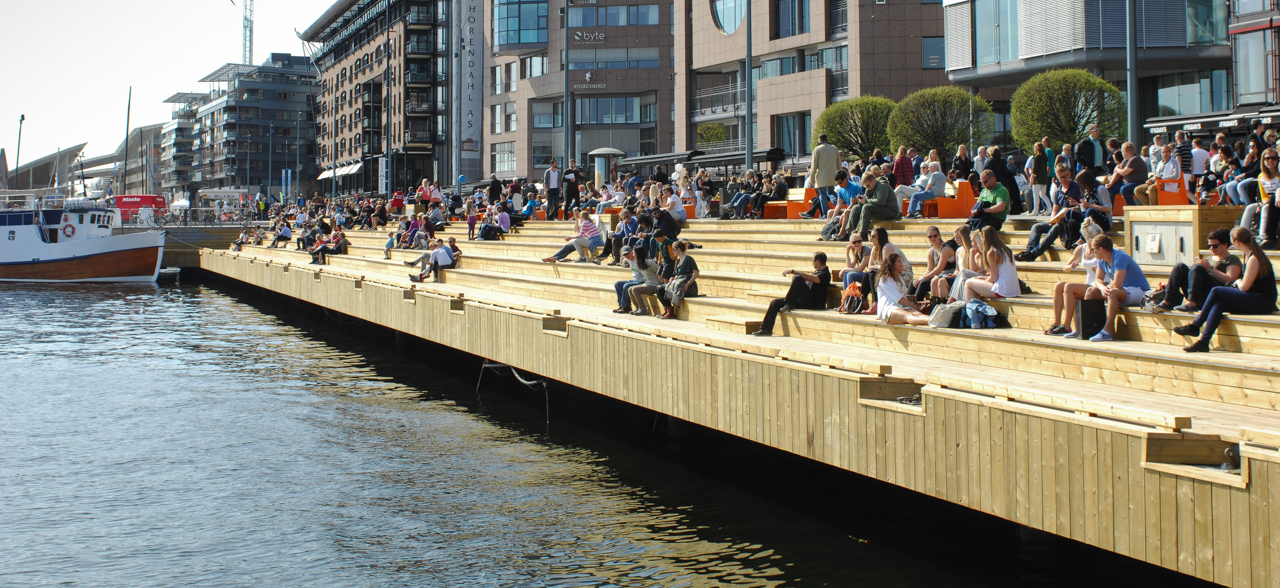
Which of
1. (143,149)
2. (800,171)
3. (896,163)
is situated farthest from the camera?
(143,149)

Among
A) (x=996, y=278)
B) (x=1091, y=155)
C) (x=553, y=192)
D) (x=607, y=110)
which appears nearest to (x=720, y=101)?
(x=607, y=110)

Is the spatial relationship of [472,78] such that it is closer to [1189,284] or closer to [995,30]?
[995,30]

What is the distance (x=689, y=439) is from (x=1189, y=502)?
8884 mm

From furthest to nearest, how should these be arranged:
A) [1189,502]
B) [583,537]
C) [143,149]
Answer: [143,149] < [583,537] < [1189,502]

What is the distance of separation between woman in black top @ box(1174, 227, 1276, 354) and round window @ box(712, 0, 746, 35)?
150 ft

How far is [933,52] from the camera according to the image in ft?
157

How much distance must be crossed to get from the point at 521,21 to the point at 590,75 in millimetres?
6742

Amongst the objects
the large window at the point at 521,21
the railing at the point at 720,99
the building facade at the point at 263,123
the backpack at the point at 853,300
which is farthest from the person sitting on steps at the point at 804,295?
the building facade at the point at 263,123

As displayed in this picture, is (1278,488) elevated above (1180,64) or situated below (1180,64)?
below

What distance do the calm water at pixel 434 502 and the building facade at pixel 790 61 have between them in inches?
1251

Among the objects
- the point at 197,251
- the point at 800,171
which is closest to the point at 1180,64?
the point at 800,171

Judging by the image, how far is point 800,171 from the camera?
151ft

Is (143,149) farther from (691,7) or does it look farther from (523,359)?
(523,359)

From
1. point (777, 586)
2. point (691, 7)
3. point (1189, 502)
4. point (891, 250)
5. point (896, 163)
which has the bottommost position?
point (777, 586)
